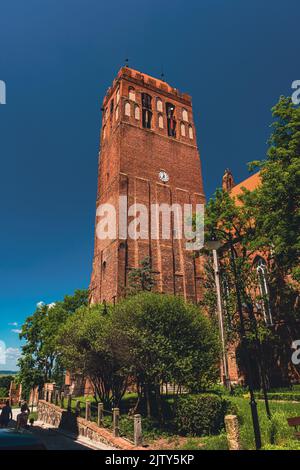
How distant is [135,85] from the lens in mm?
39000

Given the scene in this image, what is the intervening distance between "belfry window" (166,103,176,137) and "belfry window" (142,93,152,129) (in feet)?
9.00

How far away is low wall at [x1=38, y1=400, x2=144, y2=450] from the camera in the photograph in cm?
1169

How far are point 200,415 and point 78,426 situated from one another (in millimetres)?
6702

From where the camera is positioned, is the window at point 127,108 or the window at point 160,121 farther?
the window at point 160,121

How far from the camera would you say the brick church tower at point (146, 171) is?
2984cm

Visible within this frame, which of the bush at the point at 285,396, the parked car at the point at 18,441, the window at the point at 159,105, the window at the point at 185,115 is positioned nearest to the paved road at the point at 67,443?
the parked car at the point at 18,441

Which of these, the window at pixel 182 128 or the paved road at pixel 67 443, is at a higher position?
the window at pixel 182 128

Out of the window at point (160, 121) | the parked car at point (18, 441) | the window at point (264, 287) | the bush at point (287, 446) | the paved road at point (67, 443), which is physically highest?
the window at point (160, 121)

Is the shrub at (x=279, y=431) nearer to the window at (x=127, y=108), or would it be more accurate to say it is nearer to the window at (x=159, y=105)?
the window at (x=127, y=108)

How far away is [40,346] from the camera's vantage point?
3553 centimetres

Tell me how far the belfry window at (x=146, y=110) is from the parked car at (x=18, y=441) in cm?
3357

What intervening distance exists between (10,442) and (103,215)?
2690 centimetres

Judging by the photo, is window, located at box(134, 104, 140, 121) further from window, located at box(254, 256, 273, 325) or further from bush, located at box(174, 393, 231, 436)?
bush, located at box(174, 393, 231, 436)

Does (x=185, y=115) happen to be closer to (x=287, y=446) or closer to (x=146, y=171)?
(x=146, y=171)
